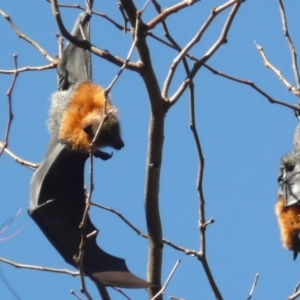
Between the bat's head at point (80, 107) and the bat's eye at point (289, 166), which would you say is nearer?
the bat's head at point (80, 107)

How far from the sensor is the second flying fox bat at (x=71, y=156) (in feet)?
24.8

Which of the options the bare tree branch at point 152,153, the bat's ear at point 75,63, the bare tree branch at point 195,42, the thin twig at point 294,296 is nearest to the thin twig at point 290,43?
the bare tree branch at point 195,42

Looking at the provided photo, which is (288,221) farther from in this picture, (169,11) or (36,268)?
(169,11)

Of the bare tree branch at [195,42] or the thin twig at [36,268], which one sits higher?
the bare tree branch at [195,42]

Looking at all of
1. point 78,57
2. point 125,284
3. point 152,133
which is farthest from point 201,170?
point 78,57

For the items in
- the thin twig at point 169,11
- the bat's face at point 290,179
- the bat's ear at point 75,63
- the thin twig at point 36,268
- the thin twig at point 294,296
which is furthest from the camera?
the bat's face at point 290,179

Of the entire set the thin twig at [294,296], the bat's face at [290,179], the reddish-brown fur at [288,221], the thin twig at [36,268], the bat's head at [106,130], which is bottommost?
the thin twig at [294,296]

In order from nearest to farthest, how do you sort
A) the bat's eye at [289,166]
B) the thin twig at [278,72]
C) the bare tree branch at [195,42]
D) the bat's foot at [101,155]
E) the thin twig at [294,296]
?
the bare tree branch at [195,42], the thin twig at [294,296], the thin twig at [278,72], the bat's foot at [101,155], the bat's eye at [289,166]

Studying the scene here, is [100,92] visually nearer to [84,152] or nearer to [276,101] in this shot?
[84,152]

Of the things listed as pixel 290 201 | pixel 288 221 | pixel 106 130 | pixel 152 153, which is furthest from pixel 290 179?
pixel 152 153

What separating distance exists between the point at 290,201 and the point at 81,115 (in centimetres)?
267

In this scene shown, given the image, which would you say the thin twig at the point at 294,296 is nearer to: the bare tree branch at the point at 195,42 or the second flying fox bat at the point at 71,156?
the bare tree branch at the point at 195,42

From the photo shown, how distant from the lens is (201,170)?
5469mm

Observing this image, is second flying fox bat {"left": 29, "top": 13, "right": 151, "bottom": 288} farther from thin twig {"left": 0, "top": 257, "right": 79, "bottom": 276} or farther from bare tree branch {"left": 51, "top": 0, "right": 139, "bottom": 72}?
bare tree branch {"left": 51, "top": 0, "right": 139, "bottom": 72}
